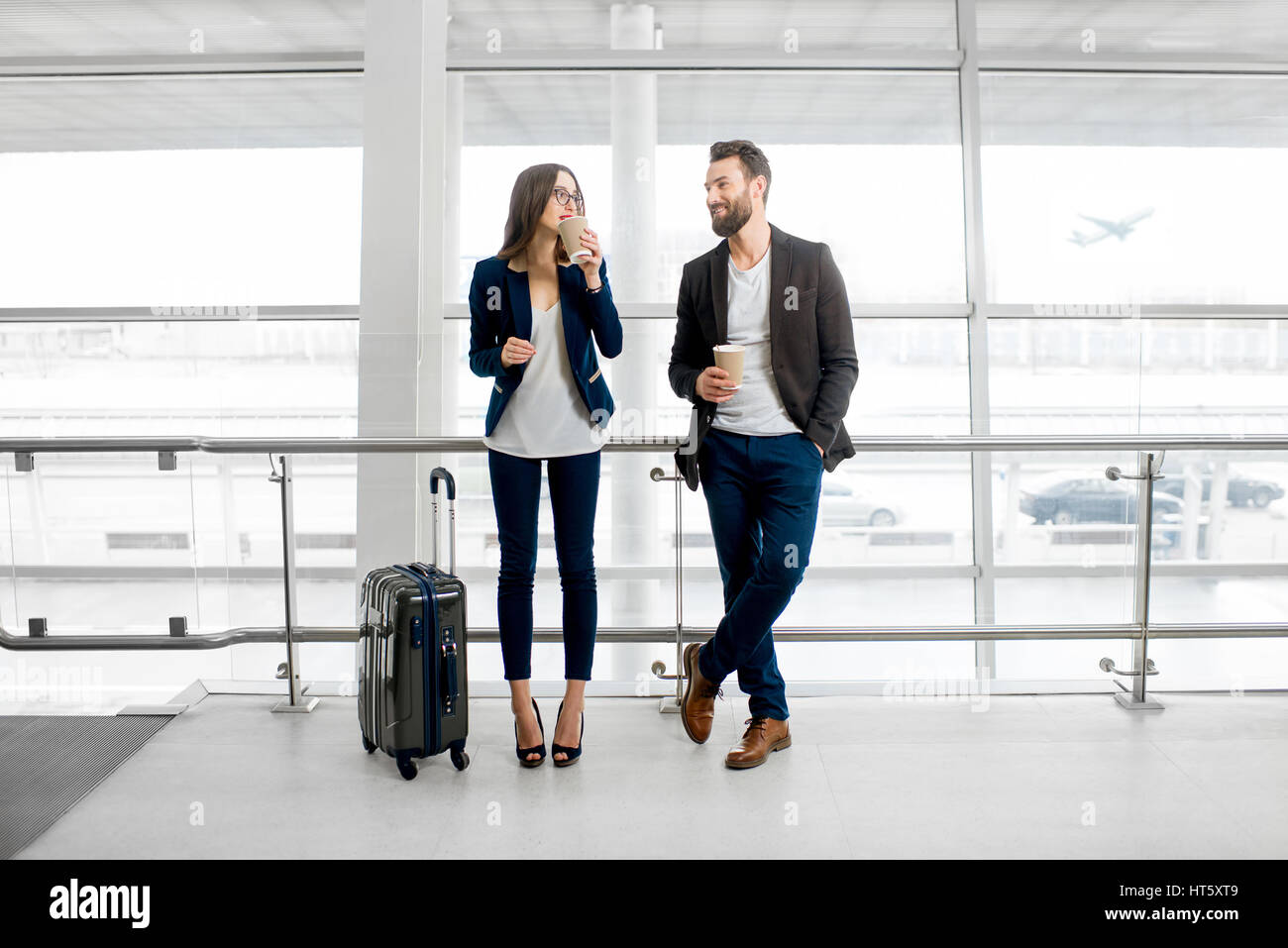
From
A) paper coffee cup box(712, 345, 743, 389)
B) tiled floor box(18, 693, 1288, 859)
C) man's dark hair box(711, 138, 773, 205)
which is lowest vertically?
tiled floor box(18, 693, 1288, 859)

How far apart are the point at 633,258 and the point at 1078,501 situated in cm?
274

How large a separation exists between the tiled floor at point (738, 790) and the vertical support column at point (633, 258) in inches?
79.1

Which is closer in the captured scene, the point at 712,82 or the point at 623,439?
the point at 623,439

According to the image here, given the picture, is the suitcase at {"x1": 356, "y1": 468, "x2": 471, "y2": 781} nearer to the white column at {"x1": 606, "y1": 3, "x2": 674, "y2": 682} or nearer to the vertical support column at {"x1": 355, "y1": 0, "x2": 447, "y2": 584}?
the vertical support column at {"x1": 355, "y1": 0, "x2": 447, "y2": 584}

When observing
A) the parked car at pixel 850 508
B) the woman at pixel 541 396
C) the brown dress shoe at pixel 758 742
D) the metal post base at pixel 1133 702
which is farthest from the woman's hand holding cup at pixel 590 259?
the parked car at pixel 850 508

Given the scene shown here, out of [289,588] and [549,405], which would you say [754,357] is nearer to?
[549,405]

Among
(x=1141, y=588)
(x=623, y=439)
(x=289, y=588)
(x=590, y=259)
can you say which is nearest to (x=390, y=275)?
(x=289, y=588)

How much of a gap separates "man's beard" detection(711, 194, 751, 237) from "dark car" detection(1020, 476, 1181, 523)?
11.0 ft

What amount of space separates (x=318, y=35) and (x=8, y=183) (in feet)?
6.32

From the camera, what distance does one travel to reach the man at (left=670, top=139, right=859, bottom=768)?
2439 millimetres

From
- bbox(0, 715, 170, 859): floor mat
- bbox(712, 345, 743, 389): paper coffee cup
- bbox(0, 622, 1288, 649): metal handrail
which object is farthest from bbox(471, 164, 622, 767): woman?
bbox(0, 715, 170, 859): floor mat

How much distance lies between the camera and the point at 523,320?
8.11 ft

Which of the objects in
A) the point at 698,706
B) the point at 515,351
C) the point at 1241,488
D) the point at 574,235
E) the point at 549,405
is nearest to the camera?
the point at 574,235
